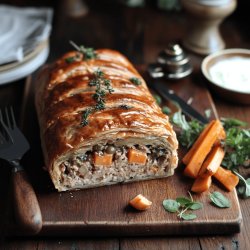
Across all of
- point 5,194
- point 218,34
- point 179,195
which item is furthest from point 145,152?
point 218,34

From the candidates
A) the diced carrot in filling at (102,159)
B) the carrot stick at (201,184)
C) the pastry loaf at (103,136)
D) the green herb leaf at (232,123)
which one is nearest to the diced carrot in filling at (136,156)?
the pastry loaf at (103,136)

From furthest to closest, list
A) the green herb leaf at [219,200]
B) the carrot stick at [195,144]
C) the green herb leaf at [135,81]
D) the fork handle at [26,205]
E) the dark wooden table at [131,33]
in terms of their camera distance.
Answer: the dark wooden table at [131,33], the green herb leaf at [135,81], the carrot stick at [195,144], the green herb leaf at [219,200], the fork handle at [26,205]

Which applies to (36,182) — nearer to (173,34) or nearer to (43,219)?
(43,219)

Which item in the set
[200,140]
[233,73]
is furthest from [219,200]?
[233,73]

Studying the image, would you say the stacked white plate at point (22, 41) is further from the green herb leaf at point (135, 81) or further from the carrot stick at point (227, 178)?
the carrot stick at point (227, 178)

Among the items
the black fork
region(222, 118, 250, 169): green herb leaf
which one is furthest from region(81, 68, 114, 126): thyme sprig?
region(222, 118, 250, 169): green herb leaf

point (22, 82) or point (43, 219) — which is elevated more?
point (43, 219)
